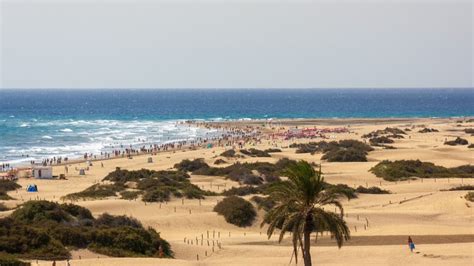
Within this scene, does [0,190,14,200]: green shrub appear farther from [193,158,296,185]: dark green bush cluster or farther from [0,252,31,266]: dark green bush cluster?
[0,252,31,266]: dark green bush cluster

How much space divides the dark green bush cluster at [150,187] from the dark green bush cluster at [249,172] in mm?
3261

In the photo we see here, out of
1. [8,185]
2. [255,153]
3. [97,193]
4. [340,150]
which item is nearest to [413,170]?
[340,150]

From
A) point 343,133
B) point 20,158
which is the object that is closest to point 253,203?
point 20,158

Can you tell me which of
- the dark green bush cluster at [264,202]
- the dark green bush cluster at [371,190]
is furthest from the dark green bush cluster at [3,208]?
the dark green bush cluster at [371,190]

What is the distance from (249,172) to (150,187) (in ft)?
33.9

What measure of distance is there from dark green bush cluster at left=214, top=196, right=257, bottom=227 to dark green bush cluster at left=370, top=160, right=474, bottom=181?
19280mm

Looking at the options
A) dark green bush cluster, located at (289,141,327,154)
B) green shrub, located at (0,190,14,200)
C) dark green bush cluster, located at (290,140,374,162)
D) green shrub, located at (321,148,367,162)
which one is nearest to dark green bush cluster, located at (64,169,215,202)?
green shrub, located at (0,190,14,200)

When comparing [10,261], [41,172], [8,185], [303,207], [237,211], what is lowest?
[41,172]

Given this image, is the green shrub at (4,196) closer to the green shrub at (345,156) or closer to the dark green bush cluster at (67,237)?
the dark green bush cluster at (67,237)

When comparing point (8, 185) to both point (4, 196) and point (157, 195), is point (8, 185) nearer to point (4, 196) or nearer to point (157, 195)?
point (4, 196)

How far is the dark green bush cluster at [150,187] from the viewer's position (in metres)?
44.8

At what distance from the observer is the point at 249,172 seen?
5538 cm

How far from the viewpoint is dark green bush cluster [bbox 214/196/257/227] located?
127ft

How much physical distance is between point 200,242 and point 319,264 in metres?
7.23
